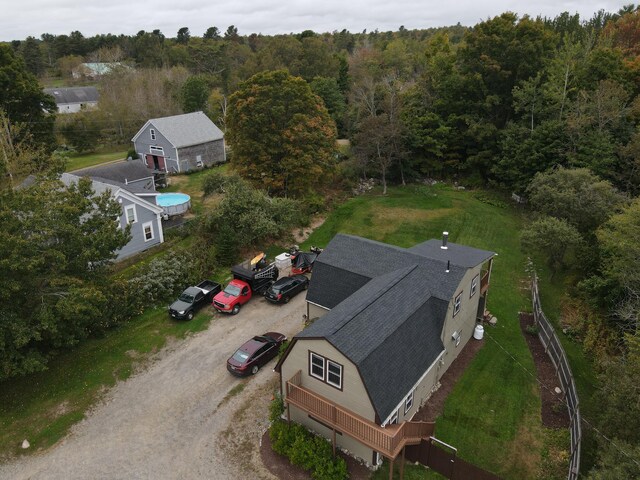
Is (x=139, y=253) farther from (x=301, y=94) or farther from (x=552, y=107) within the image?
(x=552, y=107)

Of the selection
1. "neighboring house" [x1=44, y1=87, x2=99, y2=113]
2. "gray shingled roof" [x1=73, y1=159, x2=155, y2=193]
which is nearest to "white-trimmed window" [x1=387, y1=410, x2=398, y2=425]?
"gray shingled roof" [x1=73, y1=159, x2=155, y2=193]

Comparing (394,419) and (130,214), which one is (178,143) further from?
(394,419)

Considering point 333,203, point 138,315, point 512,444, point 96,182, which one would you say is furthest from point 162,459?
point 333,203

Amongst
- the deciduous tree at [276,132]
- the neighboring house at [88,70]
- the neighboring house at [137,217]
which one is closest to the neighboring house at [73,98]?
the neighboring house at [88,70]

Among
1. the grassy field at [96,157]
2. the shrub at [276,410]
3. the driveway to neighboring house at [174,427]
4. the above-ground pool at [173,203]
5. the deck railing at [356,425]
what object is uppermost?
the above-ground pool at [173,203]

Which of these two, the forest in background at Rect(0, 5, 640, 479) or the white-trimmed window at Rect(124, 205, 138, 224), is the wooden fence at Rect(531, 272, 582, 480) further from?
the white-trimmed window at Rect(124, 205, 138, 224)

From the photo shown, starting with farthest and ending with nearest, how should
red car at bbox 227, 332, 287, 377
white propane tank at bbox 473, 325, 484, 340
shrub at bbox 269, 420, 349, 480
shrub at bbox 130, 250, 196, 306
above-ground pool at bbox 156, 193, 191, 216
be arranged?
above-ground pool at bbox 156, 193, 191, 216
shrub at bbox 130, 250, 196, 306
white propane tank at bbox 473, 325, 484, 340
red car at bbox 227, 332, 287, 377
shrub at bbox 269, 420, 349, 480

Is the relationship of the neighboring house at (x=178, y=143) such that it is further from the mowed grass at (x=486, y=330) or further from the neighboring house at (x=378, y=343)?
the neighboring house at (x=378, y=343)

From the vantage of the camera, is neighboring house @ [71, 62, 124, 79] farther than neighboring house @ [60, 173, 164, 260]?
Yes

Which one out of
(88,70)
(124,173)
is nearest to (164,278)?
(124,173)
